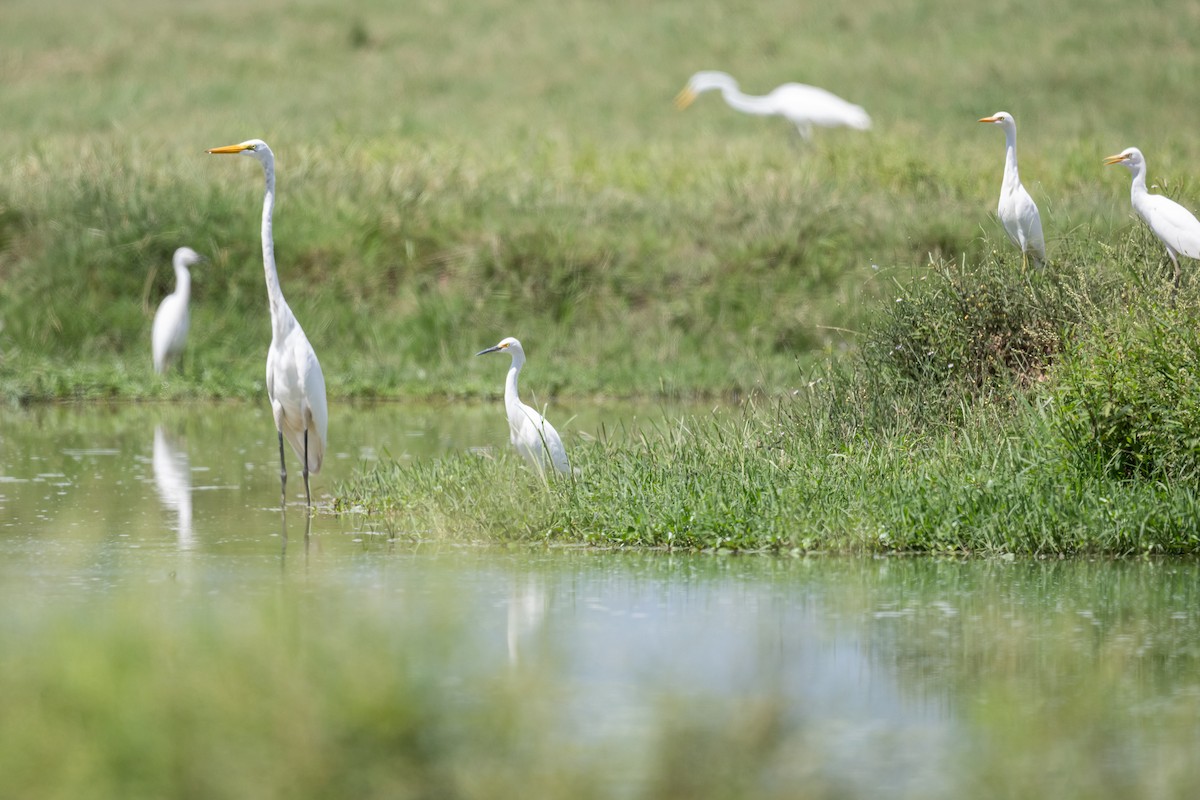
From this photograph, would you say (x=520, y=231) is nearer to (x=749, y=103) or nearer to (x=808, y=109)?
(x=808, y=109)

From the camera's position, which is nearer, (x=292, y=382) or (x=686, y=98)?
(x=292, y=382)

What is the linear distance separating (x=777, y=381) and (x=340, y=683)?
10067mm

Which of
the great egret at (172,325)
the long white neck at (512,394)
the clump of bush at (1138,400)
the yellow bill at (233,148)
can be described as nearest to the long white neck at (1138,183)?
the clump of bush at (1138,400)

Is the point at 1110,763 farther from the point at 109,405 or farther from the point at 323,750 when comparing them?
the point at 109,405

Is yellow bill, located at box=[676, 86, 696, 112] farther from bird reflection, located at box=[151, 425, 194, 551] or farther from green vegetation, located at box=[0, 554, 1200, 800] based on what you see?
green vegetation, located at box=[0, 554, 1200, 800]

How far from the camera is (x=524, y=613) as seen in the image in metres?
6.11

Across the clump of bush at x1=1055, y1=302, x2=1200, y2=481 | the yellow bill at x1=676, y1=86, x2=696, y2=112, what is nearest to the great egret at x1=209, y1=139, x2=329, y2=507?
the clump of bush at x1=1055, y1=302, x2=1200, y2=481

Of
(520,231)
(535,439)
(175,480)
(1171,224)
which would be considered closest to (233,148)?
(175,480)

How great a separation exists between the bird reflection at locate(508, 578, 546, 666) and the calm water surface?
0.05ft

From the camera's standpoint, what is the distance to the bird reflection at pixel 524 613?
18.3 feet

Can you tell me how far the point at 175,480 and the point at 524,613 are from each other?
4.59 metres

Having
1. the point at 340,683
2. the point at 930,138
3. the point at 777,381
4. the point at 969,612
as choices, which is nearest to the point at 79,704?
the point at 340,683

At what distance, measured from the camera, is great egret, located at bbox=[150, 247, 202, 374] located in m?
14.4

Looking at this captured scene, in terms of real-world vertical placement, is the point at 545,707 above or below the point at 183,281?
below
